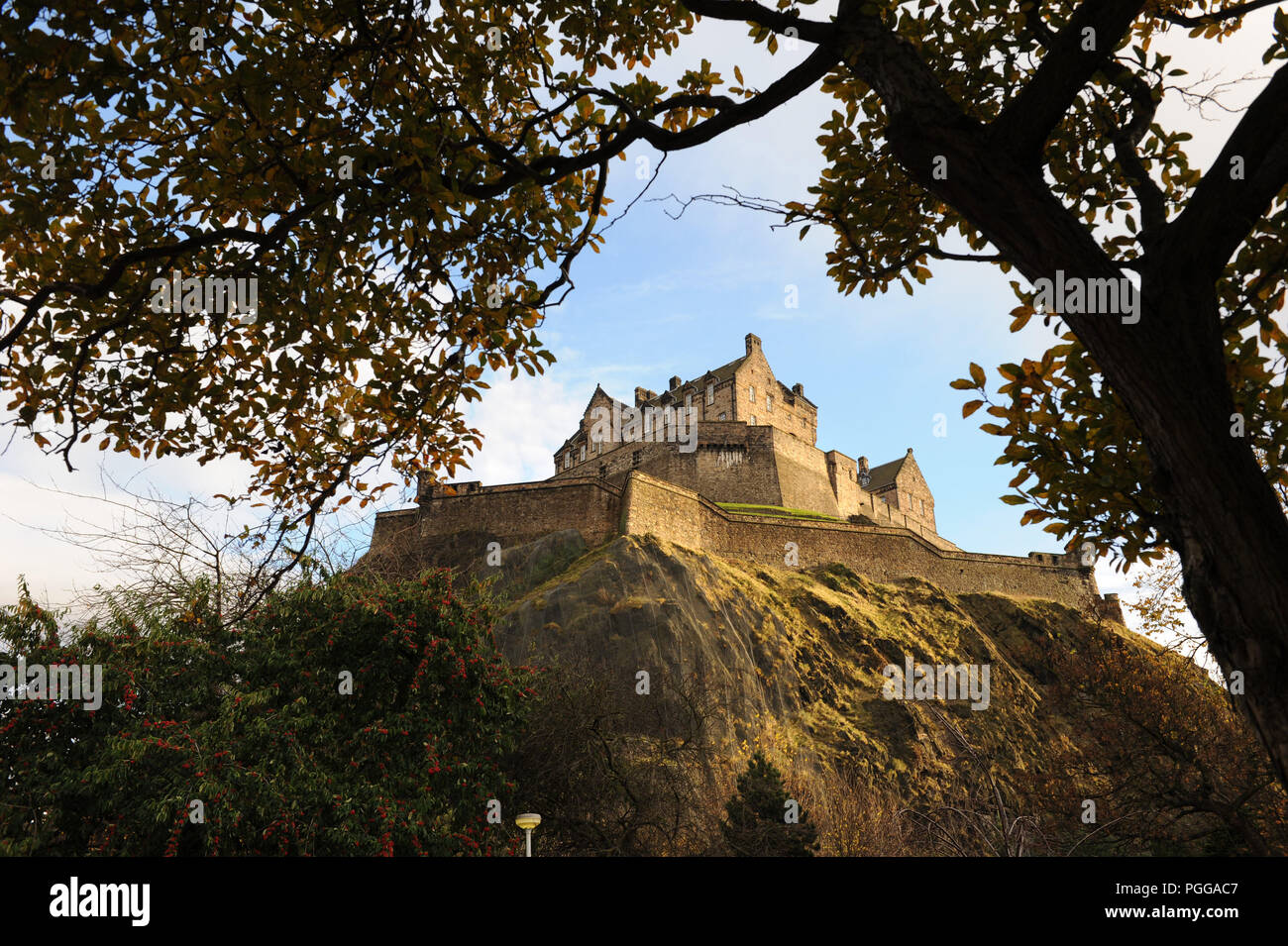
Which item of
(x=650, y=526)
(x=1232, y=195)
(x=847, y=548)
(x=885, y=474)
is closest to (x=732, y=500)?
(x=847, y=548)

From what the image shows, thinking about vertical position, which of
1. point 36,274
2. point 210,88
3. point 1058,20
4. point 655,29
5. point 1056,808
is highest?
point 655,29

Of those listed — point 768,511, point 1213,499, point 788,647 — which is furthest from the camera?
point 768,511

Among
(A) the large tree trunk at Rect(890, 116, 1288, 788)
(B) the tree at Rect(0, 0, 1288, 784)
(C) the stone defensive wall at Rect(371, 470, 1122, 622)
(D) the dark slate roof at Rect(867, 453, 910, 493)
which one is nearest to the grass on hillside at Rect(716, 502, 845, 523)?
(C) the stone defensive wall at Rect(371, 470, 1122, 622)

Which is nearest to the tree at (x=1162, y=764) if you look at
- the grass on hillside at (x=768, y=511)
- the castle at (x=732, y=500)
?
the castle at (x=732, y=500)

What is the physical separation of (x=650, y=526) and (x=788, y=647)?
315 inches

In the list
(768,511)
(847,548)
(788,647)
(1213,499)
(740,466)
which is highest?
(740,466)

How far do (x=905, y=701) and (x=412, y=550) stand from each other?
905 inches

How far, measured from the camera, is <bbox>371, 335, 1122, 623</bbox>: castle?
36.5 m

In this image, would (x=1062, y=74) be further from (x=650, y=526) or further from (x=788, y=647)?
(x=650, y=526)

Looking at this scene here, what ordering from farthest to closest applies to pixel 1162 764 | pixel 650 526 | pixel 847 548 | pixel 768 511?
pixel 768 511
pixel 847 548
pixel 650 526
pixel 1162 764

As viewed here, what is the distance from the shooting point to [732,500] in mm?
47719
